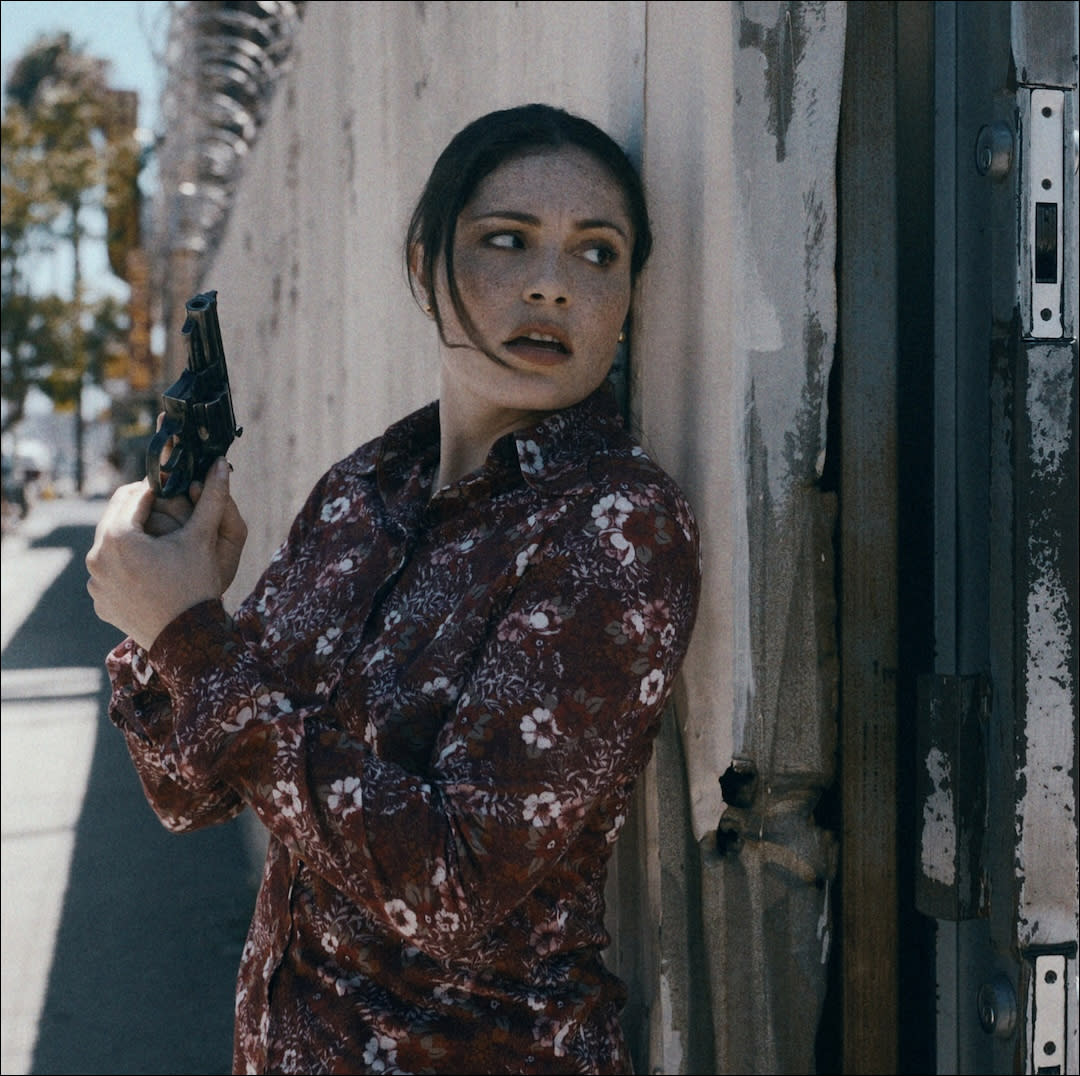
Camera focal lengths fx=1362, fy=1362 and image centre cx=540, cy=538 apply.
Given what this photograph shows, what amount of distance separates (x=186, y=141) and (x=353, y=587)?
5.26m

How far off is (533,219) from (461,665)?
59 cm

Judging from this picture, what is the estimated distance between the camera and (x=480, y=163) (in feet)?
5.79

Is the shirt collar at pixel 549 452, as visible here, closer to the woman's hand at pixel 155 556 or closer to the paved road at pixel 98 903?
the woman's hand at pixel 155 556

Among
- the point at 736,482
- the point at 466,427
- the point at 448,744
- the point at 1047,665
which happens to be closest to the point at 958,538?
the point at 1047,665

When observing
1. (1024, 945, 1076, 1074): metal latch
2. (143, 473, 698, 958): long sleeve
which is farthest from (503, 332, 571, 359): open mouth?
(1024, 945, 1076, 1074): metal latch

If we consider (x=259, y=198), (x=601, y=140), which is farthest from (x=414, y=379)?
(x=259, y=198)

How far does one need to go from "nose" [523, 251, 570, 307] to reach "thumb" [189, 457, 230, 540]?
44cm

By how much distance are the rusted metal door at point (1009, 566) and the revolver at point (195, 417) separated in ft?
3.14

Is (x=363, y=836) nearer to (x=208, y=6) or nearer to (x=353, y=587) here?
(x=353, y=587)

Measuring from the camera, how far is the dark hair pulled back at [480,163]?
175 cm

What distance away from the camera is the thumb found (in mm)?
1586

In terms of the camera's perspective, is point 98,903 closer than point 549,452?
No

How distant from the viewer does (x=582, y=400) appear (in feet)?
5.86

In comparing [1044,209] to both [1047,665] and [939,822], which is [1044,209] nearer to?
[1047,665]
